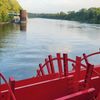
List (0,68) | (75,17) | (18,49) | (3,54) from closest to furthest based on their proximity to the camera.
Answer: (0,68) → (3,54) → (18,49) → (75,17)

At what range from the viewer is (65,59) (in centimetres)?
415

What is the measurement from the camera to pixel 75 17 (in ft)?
269

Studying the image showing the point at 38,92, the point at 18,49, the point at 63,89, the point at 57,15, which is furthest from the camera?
the point at 57,15

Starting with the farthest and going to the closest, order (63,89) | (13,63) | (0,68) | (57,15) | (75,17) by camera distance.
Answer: (57,15), (75,17), (13,63), (0,68), (63,89)

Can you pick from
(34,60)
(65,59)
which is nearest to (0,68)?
(34,60)

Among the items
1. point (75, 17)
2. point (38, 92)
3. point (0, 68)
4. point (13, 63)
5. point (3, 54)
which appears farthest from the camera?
point (75, 17)

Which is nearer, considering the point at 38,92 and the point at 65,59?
the point at 38,92

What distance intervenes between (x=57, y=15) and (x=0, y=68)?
99.8 metres

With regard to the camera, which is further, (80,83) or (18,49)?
(18,49)

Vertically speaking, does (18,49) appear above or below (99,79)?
below

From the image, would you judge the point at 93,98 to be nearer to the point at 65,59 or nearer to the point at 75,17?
the point at 65,59

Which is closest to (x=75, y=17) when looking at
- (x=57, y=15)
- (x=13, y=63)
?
(x=57, y=15)

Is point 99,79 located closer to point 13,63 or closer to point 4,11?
point 13,63

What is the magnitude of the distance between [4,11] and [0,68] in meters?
41.7
